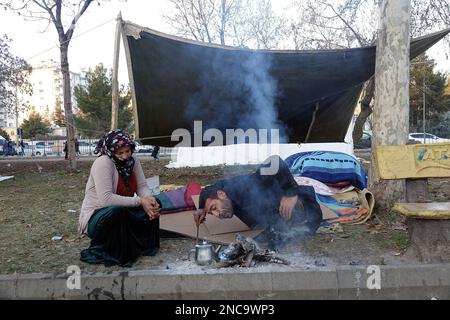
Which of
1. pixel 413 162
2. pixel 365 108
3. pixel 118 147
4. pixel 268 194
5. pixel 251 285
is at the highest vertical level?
pixel 365 108

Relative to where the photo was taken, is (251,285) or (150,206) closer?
(251,285)

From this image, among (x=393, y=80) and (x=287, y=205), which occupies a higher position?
(x=393, y=80)

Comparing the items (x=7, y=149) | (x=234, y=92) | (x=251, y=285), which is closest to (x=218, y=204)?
(x=251, y=285)

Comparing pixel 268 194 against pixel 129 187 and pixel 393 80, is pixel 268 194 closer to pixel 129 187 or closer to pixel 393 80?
pixel 129 187

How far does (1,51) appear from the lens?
13.3 meters

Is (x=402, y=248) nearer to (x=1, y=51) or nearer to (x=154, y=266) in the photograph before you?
(x=154, y=266)

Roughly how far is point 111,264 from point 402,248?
2845 mm

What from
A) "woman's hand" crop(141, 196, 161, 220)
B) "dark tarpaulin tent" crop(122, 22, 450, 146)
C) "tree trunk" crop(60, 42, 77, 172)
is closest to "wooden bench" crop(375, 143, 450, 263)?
"dark tarpaulin tent" crop(122, 22, 450, 146)

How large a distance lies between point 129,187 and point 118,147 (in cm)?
46

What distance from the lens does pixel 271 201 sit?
4098mm

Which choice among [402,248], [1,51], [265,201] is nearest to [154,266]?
[265,201]

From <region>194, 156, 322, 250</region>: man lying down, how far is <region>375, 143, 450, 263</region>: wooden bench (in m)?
0.81

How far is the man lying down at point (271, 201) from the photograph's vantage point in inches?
157

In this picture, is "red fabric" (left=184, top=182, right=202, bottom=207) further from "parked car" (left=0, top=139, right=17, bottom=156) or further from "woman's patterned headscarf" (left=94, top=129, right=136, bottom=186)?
"parked car" (left=0, top=139, right=17, bottom=156)
